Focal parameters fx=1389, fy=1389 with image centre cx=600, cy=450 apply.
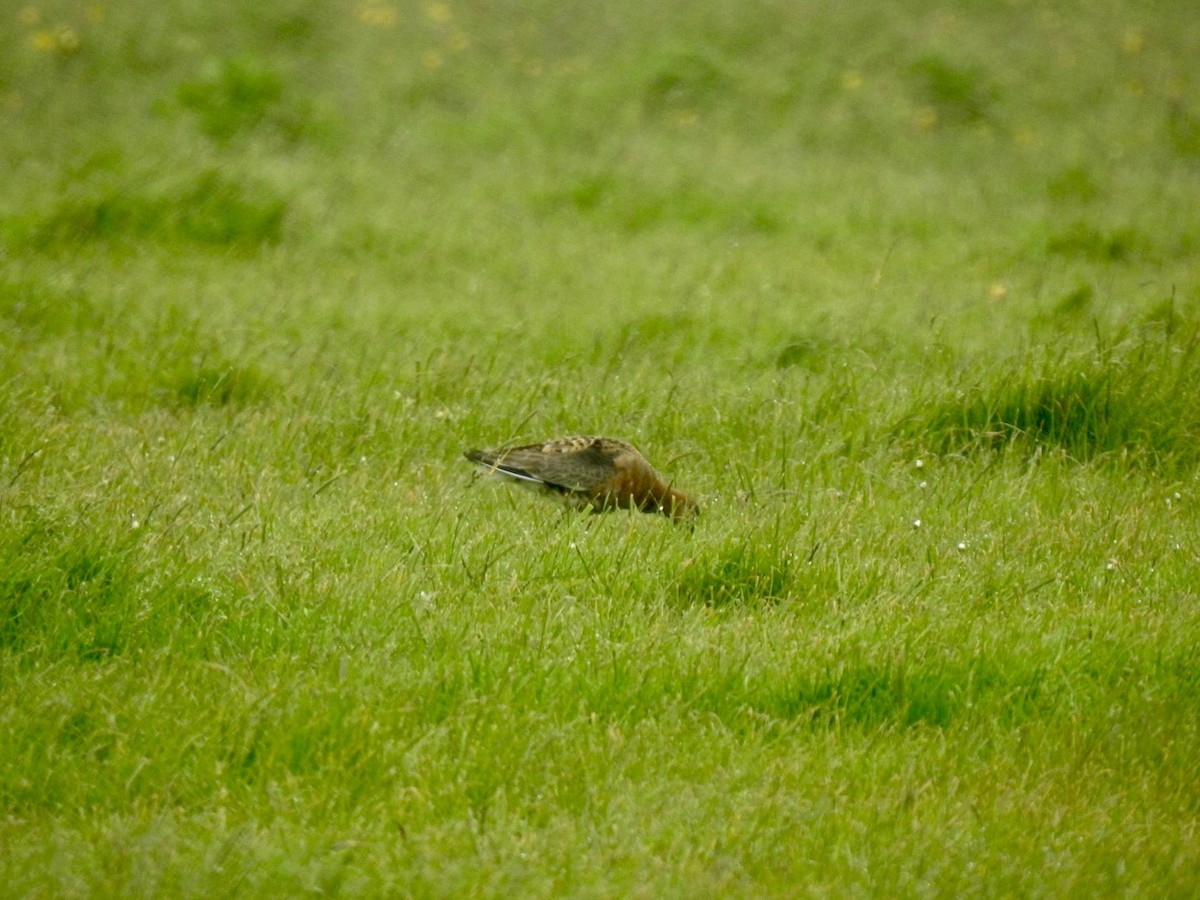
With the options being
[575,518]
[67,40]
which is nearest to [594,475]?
[575,518]

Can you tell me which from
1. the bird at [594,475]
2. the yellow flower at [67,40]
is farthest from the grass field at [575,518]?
the yellow flower at [67,40]

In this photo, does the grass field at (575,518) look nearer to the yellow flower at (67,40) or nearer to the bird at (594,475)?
the bird at (594,475)

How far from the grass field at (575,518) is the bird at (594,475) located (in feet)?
0.47

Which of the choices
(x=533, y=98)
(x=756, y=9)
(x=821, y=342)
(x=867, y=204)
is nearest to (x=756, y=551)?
(x=821, y=342)

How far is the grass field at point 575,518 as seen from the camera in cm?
368

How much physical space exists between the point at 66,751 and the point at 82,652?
605 millimetres

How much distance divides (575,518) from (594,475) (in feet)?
1.11

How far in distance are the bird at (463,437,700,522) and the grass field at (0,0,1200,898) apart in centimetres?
14

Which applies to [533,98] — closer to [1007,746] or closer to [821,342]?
[821,342]

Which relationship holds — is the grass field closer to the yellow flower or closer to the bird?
the bird

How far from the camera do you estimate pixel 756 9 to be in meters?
17.1

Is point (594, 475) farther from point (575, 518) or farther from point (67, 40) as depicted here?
point (67, 40)

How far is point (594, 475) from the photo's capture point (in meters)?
5.73

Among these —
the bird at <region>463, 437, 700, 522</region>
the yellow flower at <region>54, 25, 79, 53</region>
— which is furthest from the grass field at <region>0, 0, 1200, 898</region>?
the yellow flower at <region>54, 25, 79, 53</region>
